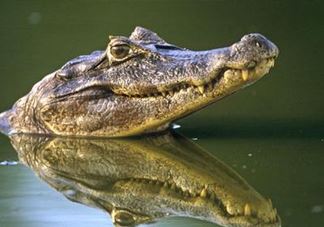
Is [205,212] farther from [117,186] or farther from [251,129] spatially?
[251,129]

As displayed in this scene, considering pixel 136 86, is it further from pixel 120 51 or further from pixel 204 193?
pixel 204 193

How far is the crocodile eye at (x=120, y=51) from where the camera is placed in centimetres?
746

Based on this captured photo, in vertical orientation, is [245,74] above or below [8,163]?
above

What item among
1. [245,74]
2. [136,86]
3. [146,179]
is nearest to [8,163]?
[136,86]

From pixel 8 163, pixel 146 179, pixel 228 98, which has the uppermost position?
pixel 146 179

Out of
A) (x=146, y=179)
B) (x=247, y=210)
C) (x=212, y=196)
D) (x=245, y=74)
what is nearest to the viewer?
(x=247, y=210)

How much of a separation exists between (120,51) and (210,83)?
790mm

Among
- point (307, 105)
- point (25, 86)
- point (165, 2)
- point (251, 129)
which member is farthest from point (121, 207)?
point (165, 2)

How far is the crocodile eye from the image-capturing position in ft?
24.5

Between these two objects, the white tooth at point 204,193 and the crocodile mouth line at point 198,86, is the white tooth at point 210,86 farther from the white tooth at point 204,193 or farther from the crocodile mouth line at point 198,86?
the white tooth at point 204,193

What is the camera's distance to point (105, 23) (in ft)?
44.3

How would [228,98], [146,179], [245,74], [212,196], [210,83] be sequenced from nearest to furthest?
[212,196] → [146,179] → [245,74] → [210,83] → [228,98]

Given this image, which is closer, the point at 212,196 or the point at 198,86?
the point at 212,196

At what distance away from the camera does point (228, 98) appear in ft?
29.2
